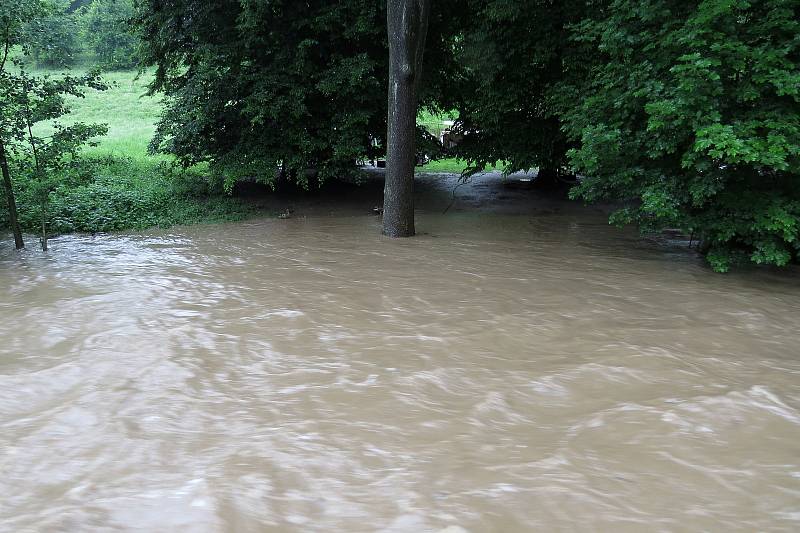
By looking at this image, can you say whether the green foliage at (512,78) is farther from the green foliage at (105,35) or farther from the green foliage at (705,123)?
the green foliage at (105,35)

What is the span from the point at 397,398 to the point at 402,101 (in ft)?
26.4

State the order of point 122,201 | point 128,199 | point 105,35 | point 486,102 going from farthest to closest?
point 105,35, point 486,102, point 128,199, point 122,201

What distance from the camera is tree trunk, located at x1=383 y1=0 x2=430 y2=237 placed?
11.2 meters

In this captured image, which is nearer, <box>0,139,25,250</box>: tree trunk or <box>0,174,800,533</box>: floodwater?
<box>0,174,800,533</box>: floodwater

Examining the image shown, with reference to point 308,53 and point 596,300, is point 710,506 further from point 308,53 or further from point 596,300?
point 308,53

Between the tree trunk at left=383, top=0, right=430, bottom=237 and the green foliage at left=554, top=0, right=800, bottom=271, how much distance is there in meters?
3.12

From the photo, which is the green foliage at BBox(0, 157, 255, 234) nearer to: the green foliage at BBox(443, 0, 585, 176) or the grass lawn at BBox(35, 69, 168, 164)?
the grass lawn at BBox(35, 69, 168, 164)

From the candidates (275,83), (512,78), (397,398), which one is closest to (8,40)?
(275,83)

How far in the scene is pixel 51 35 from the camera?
9.77 meters

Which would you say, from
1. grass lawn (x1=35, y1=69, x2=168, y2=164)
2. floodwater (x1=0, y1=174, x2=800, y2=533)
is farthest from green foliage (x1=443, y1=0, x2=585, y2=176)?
grass lawn (x1=35, y1=69, x2=168, y2=164)

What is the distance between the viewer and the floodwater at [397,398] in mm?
3361

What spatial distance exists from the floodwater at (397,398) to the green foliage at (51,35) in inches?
137

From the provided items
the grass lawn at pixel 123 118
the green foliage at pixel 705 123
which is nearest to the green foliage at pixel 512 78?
the green foliage at pixel 705 123

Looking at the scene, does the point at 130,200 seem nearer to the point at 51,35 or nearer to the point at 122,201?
the point at 122,201
